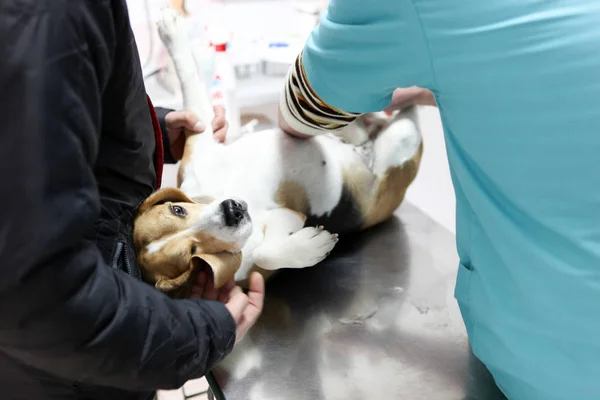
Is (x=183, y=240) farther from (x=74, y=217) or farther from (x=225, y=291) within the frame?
(x=74, y=217)

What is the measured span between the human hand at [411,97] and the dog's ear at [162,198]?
1.59 feet

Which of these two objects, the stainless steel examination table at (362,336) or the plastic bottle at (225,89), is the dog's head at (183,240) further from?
the plastic bottle at (225,89)

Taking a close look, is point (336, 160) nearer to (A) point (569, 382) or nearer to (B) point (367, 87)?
(B) point (367, 87)

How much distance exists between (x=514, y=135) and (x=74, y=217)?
16.8 inches

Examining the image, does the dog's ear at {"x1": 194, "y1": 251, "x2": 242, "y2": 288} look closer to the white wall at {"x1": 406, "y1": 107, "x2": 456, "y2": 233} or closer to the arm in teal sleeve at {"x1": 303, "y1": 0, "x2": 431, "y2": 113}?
the arm in teal sleeve at {"x1": 303, "y1": 0, "x2": 431, "y2": 113}

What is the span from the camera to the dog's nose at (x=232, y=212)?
0.73 m

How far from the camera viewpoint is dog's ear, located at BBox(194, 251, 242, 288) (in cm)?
72

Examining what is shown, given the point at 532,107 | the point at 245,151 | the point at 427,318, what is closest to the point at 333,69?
the point at 532,107

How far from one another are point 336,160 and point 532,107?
52 centimetres

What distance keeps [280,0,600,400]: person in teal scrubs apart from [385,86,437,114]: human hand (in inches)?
14.4

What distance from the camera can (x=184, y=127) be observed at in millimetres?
1014

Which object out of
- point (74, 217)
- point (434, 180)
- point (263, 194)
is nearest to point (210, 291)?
point (263, 194)

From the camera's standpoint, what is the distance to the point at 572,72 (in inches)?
19.1

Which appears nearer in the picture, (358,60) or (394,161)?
(358,60)
